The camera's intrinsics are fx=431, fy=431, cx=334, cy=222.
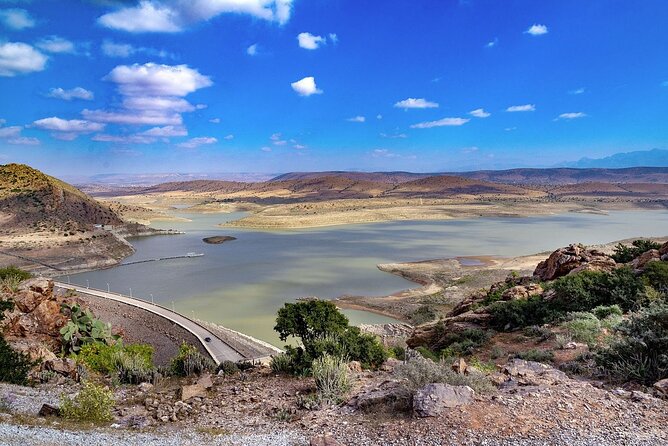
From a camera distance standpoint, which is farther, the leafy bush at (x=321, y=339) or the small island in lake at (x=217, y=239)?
the small island in lake at (x=217, y=239)

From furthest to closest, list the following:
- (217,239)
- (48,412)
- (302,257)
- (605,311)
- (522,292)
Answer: (217,239) < (302,257) < (522,292) < (605,311) < (48,412)

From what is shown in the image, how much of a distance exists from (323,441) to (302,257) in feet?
126

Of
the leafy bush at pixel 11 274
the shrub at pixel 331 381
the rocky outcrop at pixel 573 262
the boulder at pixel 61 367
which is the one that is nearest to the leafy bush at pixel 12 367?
the boulder at pixel 61 367

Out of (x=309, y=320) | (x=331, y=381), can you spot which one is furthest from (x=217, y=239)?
(x=331, y=381)

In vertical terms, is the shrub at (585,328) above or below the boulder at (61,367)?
above

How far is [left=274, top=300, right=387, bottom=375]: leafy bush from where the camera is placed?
807 cm

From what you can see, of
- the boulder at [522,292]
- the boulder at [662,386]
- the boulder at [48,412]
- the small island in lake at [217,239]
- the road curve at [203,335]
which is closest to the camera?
the boulder at [662,386]

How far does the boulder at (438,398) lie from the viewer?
510 cm

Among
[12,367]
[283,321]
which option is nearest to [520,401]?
[283,321]

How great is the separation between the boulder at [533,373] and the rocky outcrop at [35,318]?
13265 mm

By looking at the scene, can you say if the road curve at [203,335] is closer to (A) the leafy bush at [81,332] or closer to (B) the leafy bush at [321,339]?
(A) the leafy bush at [81,332]

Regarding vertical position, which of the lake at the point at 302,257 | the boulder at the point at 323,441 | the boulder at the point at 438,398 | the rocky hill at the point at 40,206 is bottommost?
the lake at the point at 302,257

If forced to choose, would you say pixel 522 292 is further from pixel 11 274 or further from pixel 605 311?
pixel 11 274

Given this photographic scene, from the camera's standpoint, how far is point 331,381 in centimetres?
637
